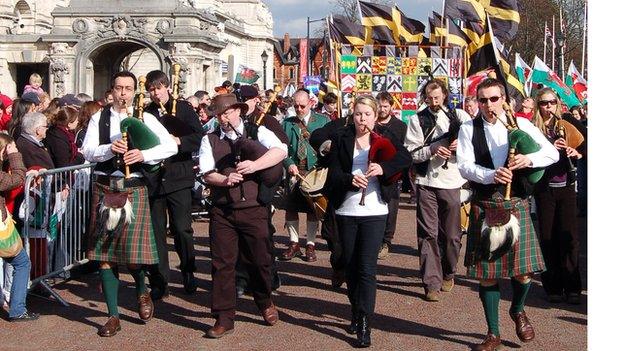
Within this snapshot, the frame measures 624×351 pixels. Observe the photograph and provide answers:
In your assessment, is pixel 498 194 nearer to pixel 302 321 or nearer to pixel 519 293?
pixel 519 293

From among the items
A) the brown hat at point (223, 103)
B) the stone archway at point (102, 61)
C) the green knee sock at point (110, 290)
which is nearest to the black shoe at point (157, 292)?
the green knee sock at point (110, 290)

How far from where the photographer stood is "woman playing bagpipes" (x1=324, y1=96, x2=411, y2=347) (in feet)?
23.5

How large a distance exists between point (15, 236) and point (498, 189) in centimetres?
396

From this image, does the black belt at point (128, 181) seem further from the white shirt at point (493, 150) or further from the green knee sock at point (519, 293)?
the green knee sock at point (519, 293)

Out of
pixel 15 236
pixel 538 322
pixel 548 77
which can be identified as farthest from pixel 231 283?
pixel 548 77

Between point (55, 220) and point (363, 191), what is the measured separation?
359 centimetres

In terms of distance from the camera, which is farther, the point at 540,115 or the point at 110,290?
the point at 540,115

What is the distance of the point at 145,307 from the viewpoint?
7785 mm

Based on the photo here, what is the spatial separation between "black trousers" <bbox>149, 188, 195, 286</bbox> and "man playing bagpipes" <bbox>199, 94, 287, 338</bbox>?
126cm

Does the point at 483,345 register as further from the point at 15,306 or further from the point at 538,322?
the point at 15,306

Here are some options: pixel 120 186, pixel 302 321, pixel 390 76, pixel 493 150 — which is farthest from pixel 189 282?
pixel 390 76

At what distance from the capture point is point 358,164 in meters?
7.32

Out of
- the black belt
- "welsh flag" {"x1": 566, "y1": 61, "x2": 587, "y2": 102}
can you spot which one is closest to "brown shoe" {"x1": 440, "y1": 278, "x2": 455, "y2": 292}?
the black belt

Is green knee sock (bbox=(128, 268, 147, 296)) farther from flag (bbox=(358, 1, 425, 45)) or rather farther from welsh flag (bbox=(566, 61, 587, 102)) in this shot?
welsh flag (bbox=(566, 61, 587, 102))
